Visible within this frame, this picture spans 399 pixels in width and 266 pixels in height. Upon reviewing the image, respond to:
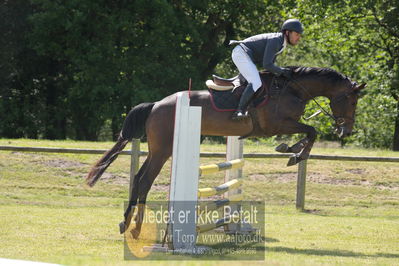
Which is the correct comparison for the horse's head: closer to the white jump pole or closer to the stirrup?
the stirrup

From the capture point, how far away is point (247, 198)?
11.6 metres

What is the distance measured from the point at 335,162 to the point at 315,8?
983cm

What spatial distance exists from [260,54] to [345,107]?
1.14 metres

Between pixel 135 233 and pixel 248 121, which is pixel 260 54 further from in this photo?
pixel 135 233

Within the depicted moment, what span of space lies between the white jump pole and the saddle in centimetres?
121

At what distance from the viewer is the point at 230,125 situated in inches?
289

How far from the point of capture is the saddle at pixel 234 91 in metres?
7.33

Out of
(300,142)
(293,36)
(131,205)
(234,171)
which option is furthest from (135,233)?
(293,36)

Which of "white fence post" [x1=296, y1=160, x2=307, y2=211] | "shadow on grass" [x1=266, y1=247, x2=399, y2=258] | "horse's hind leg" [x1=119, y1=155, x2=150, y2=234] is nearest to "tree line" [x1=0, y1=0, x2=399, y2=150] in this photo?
"white fence post" [x1=296, y1=160, x2=307, y2=211]

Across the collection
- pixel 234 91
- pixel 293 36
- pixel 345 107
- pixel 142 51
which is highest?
pixel 142 51

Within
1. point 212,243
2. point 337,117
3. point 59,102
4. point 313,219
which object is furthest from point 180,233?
point 59,102

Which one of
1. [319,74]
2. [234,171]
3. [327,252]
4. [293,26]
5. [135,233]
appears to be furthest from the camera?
[234,171]

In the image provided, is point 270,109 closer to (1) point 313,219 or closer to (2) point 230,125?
(2) point 230,125

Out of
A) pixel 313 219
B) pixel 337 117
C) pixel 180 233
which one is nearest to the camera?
pixel 180 233
